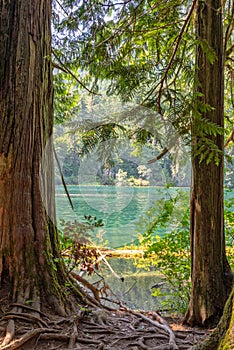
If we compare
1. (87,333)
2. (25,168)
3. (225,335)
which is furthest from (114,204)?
(225,335)

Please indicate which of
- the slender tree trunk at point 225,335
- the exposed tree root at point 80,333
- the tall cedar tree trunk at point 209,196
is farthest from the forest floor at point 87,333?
the slender tree trunk at point 225,335

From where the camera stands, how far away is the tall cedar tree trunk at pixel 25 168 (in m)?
1.92

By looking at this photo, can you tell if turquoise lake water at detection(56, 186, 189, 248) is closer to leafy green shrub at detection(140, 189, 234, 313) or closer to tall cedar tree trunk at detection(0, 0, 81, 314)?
leafy green shrub at detection(140, 189, 234, 313)

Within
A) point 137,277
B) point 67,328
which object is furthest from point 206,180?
point 137,277

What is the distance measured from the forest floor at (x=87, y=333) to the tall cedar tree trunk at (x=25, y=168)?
0.43ft

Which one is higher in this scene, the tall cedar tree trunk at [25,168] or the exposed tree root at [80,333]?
the tall cedar tree trunk at [25,168]

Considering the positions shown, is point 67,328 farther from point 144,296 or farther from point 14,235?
point 144,296

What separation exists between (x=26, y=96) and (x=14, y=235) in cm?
93

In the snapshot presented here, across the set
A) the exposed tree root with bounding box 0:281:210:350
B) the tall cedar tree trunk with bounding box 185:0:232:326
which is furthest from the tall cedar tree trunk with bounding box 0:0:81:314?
the tall cedar tree trunk with bounding box 185:0:232:326

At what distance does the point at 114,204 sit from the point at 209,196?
338cm

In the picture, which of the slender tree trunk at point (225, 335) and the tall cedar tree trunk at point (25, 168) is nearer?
the slender tree trunk at point (225, 335)

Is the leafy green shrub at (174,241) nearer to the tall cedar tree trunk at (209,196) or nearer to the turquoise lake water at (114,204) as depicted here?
the turquoise lake water at (114,204)

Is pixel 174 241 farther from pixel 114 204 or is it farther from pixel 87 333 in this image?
pixel 114 204

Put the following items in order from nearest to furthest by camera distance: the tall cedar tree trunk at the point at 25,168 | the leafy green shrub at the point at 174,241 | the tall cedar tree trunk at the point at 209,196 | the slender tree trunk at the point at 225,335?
1. the slender tree trunk at the point at 225,335
2. the tall cedar tree trunk at the point at 25,168
3. the tall cedar tree trunk at the point at 209,196
4. the leafy green shrub at the point at 174,241
